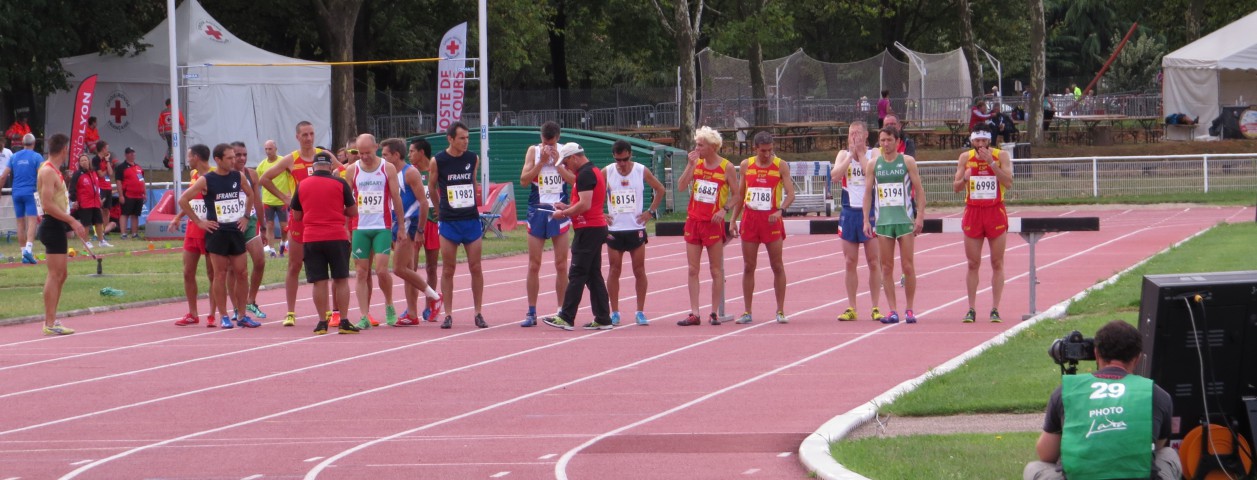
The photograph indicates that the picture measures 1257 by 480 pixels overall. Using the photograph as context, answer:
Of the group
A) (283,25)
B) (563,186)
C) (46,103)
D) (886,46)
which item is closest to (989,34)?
(886,46)

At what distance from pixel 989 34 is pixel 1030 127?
22933 mm

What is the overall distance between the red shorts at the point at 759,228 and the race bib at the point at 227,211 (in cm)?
479

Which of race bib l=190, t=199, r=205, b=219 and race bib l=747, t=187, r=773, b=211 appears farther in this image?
race bib l=190, t=199, r=205, b=219

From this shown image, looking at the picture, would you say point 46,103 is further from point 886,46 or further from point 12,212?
point 886,46

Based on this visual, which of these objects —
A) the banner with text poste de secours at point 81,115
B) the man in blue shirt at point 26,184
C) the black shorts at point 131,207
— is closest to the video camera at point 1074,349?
the man in blue shirt at point 26,184

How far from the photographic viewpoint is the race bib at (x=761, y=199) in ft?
46.4

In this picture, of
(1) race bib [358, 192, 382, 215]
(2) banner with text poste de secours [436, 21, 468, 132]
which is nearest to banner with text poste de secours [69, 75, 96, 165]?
(2) banner with text poste de secours [436, 21, 468, 132]

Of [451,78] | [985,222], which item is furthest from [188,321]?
[451,78]

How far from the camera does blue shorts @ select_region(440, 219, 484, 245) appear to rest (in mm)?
14180

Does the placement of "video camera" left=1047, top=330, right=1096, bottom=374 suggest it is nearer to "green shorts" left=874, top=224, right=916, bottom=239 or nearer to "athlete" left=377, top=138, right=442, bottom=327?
"green shorts" left=874, top=224, right=916, bottom=239

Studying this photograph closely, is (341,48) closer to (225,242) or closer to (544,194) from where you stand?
(225,242)

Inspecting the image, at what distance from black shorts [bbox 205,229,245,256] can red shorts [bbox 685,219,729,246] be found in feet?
14.0

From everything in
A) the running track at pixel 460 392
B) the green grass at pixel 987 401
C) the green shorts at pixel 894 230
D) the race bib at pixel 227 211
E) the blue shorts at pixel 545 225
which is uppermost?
the race bib at pixel 227 211

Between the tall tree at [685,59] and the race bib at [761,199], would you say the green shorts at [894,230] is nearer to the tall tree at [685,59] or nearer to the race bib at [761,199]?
the race bib at [761,199]
